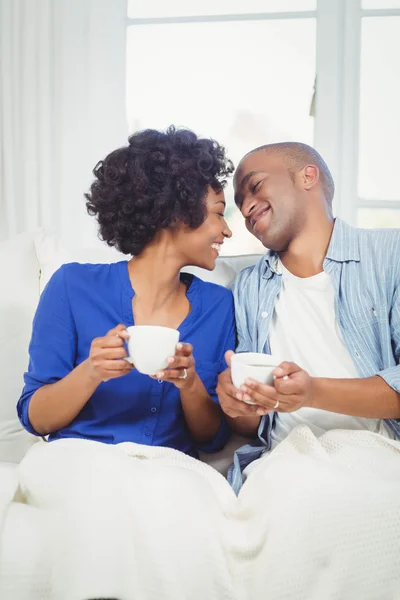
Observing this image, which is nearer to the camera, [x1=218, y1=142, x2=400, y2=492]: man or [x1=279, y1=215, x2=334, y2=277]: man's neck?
[x1=218, y1=142, x2=400, y2=492]: man

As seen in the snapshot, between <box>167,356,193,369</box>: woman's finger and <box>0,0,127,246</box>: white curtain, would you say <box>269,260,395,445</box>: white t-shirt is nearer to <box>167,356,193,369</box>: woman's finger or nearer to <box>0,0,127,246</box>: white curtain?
<box>167,356,193,369</box>: woman's finger

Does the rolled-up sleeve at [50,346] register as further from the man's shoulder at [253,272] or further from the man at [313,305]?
the man's shoulder at [253,272]

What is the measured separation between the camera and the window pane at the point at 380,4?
9.57ft

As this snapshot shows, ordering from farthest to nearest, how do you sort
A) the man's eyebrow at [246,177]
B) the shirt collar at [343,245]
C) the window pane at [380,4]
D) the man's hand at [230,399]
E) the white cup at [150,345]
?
the window pane at [380,4] < the man's eyebrow at [246,177] < the shirt collar at [343,245] < the man's hand at [230,399] < the white cup at [150,345]

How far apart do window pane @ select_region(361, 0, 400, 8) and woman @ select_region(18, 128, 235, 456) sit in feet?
5.38

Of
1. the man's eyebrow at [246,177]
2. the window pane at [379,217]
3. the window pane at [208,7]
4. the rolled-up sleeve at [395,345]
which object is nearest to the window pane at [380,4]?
the window pane at [208,7]

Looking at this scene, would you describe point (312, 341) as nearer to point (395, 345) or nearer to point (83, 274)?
point (395, 345)

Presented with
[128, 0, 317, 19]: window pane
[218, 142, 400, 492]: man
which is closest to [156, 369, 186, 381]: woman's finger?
[218, 142, 400, 492]: man

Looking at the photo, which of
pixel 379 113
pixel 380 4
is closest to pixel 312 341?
pixel 379 113

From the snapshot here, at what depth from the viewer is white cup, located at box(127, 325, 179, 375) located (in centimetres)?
119

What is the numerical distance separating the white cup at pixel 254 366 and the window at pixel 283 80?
1.79m

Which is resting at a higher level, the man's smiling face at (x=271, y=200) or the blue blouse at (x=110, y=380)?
the man's smiling face at (x=271, y=200)

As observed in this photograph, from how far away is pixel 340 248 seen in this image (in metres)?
1.71

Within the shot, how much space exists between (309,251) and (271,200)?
17cm
